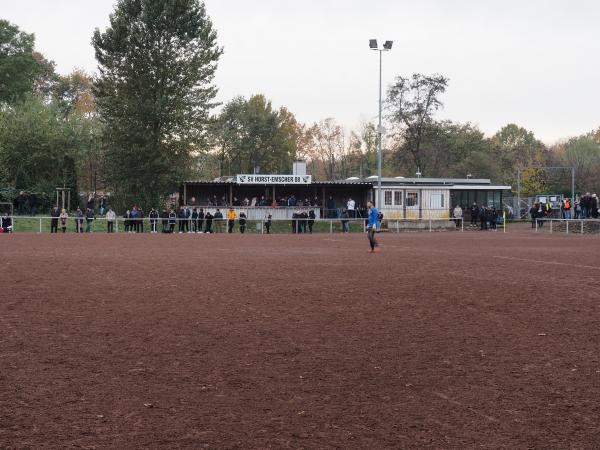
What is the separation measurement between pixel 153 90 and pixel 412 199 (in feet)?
70.9

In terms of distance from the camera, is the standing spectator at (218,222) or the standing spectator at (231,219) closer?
the standing spectator at (231,219)

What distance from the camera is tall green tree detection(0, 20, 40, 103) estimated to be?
243 ft

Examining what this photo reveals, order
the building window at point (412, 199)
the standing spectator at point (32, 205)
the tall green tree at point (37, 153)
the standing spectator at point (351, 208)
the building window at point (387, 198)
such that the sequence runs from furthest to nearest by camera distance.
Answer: the building window at point (412, 199)
the building window at point (387, 198)
the tall green tree at point (37, 153)
the standing spectator at point (32, 205)
the standing spectator at point (351, 208)

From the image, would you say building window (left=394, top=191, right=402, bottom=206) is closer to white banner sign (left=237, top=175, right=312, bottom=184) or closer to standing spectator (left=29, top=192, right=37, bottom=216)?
white banner sign (left=237, top=175, right=312, bottom=184)

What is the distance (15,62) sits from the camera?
7444cm

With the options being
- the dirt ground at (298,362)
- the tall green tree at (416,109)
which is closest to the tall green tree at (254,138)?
the tall green tree at (416,109)

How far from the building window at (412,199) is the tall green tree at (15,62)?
40.1 meters

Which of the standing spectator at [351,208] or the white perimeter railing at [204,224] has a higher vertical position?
the standing spectator at [351,208]

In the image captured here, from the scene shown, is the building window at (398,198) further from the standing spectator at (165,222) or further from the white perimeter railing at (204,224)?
the standing spectator at (165,222)

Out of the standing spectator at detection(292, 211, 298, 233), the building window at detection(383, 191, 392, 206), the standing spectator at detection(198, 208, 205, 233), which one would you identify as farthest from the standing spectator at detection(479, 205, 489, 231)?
the standing spectator at detection(198, 208, 205, 233)

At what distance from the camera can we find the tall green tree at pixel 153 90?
5569cm

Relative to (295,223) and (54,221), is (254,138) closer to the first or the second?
(295,223)

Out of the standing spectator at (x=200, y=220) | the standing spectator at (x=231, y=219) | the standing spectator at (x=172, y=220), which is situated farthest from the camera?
the standing spectator at (x=200, y=220)

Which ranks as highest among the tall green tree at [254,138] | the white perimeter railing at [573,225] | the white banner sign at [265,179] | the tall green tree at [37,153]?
the tall green tree at [254,138]
